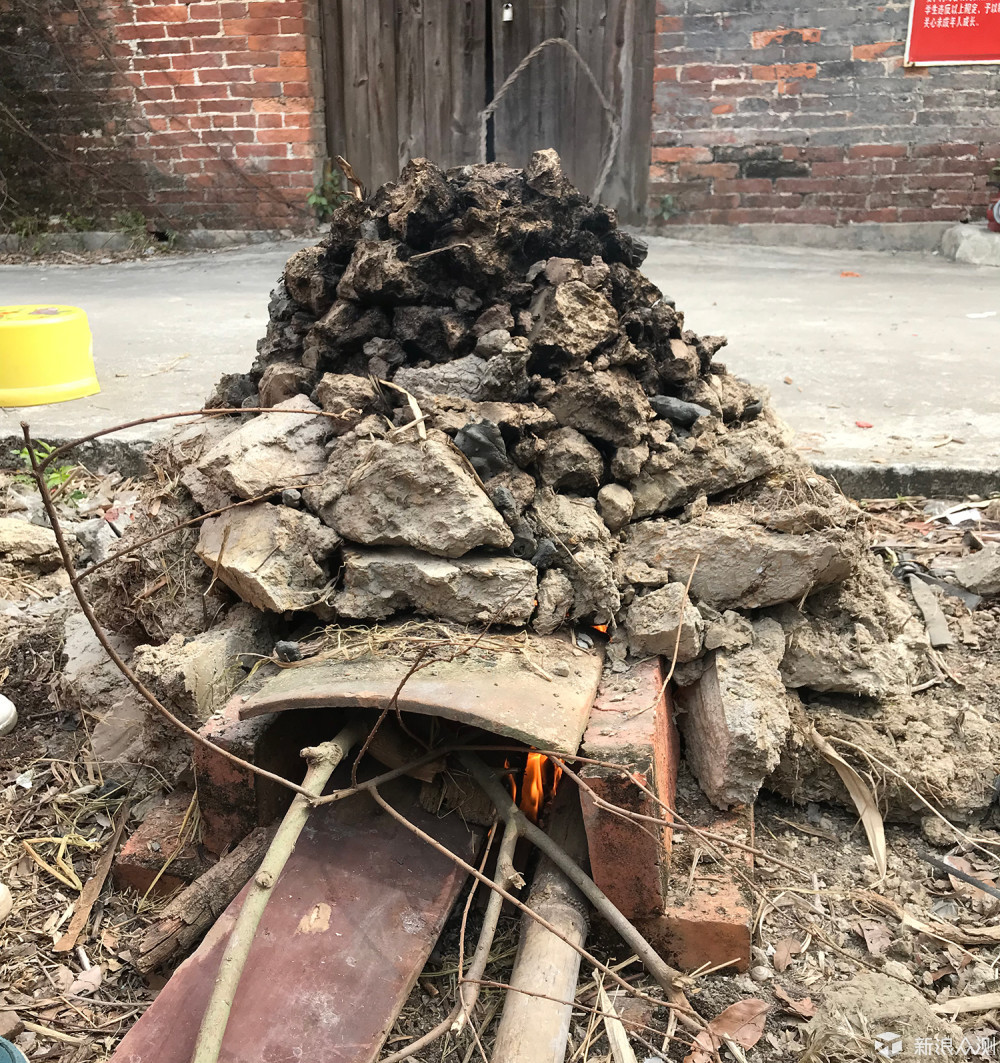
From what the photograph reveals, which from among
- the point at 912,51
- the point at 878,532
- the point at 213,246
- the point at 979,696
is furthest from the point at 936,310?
the point at 213,246

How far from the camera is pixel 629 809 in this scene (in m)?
1.73

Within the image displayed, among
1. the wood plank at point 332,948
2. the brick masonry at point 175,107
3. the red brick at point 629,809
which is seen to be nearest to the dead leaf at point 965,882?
the red brick at point 629,809

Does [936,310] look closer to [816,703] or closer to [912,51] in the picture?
[912,51]

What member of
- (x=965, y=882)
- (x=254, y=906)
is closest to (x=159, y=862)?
(x=254, y=906)

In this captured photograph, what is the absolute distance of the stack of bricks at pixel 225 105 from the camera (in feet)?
25.2

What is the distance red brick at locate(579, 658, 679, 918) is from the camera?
1719 millimetres

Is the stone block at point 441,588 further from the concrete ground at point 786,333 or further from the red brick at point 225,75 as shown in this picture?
the red brick at point 225,75

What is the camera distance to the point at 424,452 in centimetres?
207

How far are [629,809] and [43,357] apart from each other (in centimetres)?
366

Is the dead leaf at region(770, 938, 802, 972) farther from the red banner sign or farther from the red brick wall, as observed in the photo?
the red banner sign

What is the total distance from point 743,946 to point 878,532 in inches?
76.0

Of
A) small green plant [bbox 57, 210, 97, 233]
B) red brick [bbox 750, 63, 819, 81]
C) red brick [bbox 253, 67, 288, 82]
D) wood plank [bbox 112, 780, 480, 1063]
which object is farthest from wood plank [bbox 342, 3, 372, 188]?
wood plank [bbox 112, 780, 480, 1063]

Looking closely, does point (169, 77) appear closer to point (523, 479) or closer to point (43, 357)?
point (43, 357)

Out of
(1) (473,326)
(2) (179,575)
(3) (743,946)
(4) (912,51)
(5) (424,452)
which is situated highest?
(4) (912,51)
